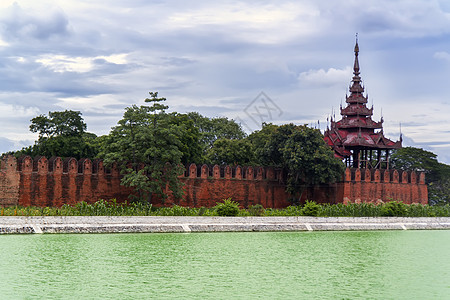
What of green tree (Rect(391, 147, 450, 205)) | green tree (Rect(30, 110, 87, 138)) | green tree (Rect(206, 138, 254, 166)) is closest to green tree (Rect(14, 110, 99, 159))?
green tree (Rect(30, 110, 87, 138))

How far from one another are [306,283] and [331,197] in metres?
28.5

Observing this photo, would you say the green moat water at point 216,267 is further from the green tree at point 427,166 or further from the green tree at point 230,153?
the green tree at point 427,166

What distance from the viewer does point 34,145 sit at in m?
41.2

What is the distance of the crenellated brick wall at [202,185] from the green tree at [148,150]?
1.82 meters

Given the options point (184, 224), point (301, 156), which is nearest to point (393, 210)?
point (301, 156)

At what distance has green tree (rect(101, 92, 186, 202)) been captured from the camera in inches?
1281

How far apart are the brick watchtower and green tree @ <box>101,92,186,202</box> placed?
48.1ft

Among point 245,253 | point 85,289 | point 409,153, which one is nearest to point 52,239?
point 245,253

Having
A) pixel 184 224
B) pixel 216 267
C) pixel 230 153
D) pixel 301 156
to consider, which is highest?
pixel 230 153

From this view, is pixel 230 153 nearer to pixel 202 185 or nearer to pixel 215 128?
pixel 202 185

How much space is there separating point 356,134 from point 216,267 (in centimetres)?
3134

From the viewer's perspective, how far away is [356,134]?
44.8 m

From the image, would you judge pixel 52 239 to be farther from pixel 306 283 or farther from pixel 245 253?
pixel 306 283

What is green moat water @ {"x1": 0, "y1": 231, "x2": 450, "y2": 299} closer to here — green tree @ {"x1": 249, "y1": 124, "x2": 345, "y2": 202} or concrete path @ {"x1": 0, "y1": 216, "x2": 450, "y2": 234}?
concrete path @ {"x1": 0, "y1": 216, "x2": 450, "y2": 234}
